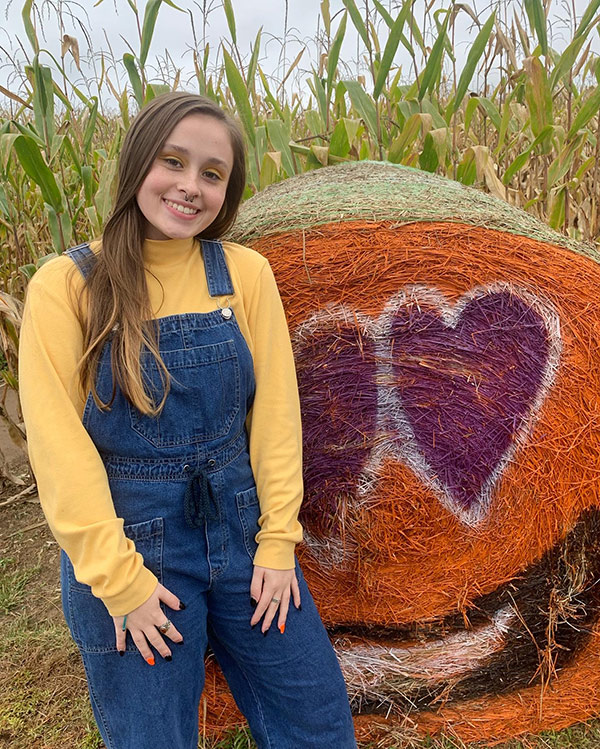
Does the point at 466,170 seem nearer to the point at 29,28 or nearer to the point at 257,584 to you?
the point at 29,28

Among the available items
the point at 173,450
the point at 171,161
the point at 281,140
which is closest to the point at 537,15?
the point at 281,140

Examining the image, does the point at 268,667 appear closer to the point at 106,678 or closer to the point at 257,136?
the point at 106,678

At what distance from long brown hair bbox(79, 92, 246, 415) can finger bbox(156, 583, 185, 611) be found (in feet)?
1.14

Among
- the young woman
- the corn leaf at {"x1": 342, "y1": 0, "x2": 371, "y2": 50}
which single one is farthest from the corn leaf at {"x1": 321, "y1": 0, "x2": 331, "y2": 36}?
the young woman

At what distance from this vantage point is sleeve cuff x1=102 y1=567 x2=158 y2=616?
46.5 inches

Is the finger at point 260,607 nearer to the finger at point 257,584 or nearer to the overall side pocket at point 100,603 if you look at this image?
the finger at point 257,584

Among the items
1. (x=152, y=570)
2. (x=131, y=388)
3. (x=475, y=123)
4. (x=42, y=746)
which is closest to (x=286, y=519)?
(x=152, y=570)

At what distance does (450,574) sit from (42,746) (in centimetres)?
131

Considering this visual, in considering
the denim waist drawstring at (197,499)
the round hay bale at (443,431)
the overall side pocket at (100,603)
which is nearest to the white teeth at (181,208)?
the round hay bale at (443,431)

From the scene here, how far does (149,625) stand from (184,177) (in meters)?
0.89

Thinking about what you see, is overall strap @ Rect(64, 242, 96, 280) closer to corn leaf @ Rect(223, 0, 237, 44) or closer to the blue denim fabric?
the blue denim fabric

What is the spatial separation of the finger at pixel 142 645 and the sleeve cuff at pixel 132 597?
6cm

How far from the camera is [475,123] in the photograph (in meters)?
3.93

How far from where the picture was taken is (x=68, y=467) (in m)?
1.17
